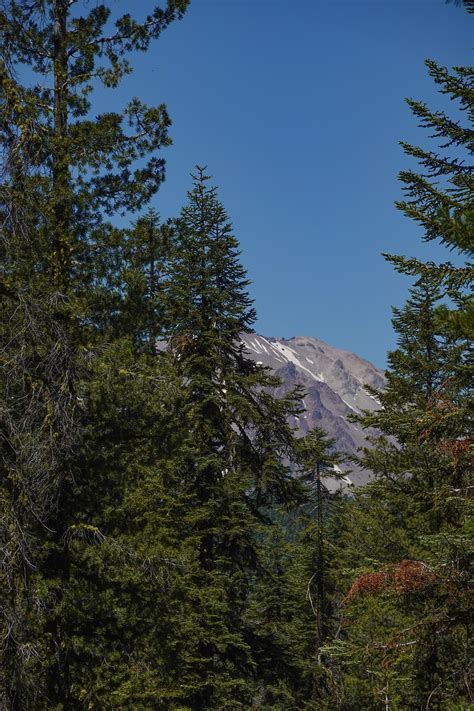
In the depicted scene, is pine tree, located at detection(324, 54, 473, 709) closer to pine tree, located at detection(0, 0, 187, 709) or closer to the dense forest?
the dense forest

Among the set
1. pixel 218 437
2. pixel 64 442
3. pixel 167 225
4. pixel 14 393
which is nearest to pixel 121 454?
pixel 64 442

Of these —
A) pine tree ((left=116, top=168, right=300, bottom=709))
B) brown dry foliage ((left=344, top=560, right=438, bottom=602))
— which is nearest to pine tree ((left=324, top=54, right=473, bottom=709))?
brown dry foliage ((left=344, top=560, right=438, bottom=602))

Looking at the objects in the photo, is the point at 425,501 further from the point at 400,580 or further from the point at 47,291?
the point at 47,291

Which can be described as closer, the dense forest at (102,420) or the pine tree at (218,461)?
the dense forest at (102,420)

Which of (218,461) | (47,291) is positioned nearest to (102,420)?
(47,291)

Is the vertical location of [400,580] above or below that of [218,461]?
below

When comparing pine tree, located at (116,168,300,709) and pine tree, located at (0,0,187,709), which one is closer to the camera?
pine tree, located at (0,0,187,709)

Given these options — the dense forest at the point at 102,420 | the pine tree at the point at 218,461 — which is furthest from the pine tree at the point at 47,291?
the pine tree at the point at 218,461

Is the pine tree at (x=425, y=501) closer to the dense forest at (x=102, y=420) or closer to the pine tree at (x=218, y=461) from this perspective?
the dense forest at (x=102, y=420)

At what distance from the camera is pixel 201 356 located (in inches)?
631

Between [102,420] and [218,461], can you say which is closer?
[102,420]

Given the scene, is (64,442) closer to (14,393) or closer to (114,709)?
(14,393)

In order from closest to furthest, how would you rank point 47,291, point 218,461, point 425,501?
1. point 47,291
2. point 425,501
3. point 218,461

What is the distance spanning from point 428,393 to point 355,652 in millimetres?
8464
